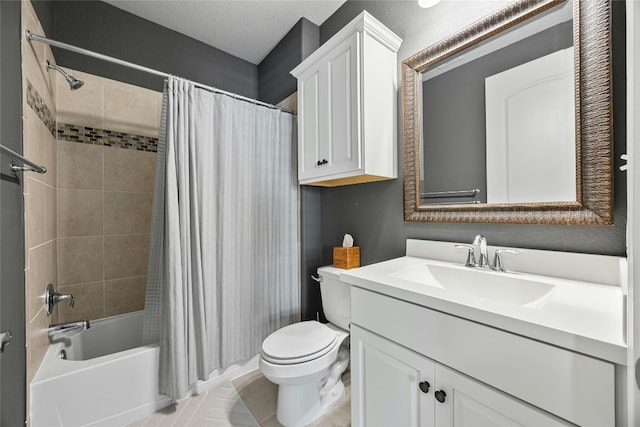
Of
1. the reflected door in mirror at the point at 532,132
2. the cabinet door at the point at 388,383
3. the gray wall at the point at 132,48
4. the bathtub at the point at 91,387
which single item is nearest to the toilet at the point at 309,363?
the cabinet door at the point at 388,383

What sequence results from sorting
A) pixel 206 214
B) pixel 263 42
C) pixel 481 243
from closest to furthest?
pixel 481 243, pixel 206 214, pixel 263 42

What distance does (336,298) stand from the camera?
1.63m

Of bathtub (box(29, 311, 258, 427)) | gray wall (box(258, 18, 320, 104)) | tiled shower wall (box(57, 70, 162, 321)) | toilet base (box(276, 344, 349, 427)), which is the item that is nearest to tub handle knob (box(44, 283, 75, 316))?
bathtub (box(29, 311, 258, 427))

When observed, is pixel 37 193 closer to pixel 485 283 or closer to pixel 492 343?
pixel 492 343

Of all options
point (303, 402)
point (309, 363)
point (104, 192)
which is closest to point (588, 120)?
point (309, 363)

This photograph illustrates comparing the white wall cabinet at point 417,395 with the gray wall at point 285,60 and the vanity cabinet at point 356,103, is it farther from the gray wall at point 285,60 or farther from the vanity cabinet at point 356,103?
the gray wall at point 285,60

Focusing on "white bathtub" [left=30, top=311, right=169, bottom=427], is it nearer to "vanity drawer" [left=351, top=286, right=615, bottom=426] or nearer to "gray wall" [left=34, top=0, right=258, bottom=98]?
"vanity drawer" [left=351, top=286, right=615, bottom=426]

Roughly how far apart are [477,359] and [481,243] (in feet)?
1.83

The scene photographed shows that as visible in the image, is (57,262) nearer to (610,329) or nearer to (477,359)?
(477,359)

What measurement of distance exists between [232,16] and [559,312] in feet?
8.26

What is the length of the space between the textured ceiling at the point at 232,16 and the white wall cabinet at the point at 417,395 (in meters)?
2.15

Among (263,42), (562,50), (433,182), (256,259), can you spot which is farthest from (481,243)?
(263,42)

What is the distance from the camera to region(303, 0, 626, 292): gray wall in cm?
86

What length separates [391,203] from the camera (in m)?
1.58
